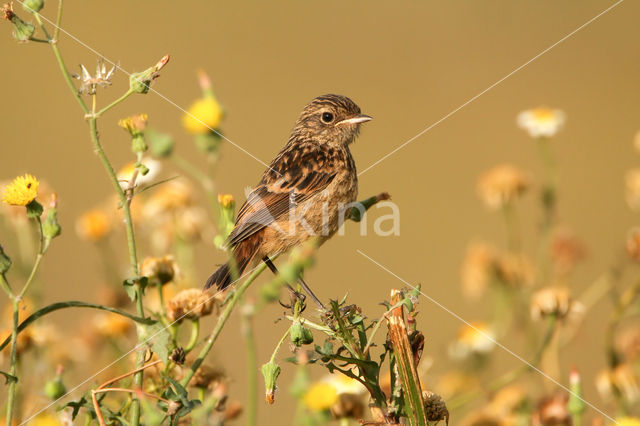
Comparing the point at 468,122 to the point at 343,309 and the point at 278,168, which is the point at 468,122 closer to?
the point at 278,168

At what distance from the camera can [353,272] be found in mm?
8742

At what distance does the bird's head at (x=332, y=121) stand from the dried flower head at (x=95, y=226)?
146 cm

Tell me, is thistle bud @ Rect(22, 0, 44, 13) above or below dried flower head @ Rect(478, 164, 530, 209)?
above

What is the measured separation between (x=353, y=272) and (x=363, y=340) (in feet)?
20.1

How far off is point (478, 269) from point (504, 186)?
68cm

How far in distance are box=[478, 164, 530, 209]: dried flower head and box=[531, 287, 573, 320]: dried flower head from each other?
5.14 ft

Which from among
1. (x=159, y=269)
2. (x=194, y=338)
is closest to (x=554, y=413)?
(x=194, y=338)

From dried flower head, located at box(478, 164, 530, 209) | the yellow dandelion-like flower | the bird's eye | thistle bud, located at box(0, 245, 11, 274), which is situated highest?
the bird's eye

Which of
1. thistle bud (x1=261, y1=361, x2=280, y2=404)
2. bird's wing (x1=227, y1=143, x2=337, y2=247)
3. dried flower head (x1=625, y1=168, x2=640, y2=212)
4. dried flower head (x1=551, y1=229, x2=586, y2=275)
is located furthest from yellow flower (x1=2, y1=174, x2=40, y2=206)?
dried flower head (x1=625, y1=168, x2=640, y2=212)

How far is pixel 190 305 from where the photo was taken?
10.4 feet

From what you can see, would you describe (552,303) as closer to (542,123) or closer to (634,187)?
(634,187)

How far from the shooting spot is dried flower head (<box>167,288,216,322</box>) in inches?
123

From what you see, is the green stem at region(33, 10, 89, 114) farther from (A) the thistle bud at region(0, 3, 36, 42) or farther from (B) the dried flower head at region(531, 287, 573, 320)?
(B) the dried flower head at region(531, 287, 573, 320)

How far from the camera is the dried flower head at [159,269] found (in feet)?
10.8
